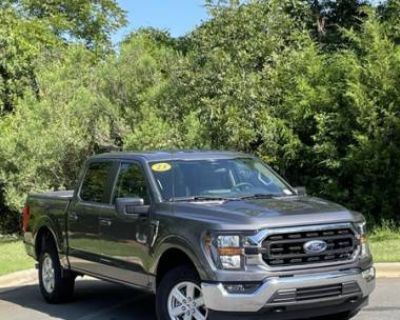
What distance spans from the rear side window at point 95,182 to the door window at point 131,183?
0.35m

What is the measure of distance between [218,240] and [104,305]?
139 inches

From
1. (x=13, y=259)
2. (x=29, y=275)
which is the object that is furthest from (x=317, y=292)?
(x=13, y=259)

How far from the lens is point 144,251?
300 inches

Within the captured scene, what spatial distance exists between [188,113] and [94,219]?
8981mm

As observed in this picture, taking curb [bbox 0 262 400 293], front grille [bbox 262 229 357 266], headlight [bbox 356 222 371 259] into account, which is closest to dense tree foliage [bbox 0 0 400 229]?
curb [bbox 0 262 400 293]

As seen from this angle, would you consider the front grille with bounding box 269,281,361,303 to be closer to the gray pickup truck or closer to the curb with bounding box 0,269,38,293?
the gray pickup truck

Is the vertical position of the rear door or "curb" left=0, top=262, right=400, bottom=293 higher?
the rear door

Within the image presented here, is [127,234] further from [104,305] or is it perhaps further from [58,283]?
[58,283]

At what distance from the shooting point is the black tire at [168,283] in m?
7.03

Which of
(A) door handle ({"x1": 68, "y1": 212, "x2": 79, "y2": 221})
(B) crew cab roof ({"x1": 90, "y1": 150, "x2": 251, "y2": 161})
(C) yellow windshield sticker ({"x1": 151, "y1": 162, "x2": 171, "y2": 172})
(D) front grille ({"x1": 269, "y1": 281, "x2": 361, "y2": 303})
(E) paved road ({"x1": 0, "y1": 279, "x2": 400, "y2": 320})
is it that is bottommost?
(E) paved road ({"x1": 0, "y1": 279, "x2": 400, "y2": 320})

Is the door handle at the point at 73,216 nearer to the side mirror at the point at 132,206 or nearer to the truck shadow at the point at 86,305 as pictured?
the truck shadow at the point at 86,305

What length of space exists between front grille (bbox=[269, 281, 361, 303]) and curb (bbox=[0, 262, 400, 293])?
383 centimetres

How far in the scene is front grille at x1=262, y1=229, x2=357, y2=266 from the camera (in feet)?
21.9

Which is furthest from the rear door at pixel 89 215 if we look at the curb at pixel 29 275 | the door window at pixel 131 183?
the curb at pixel 29 275
